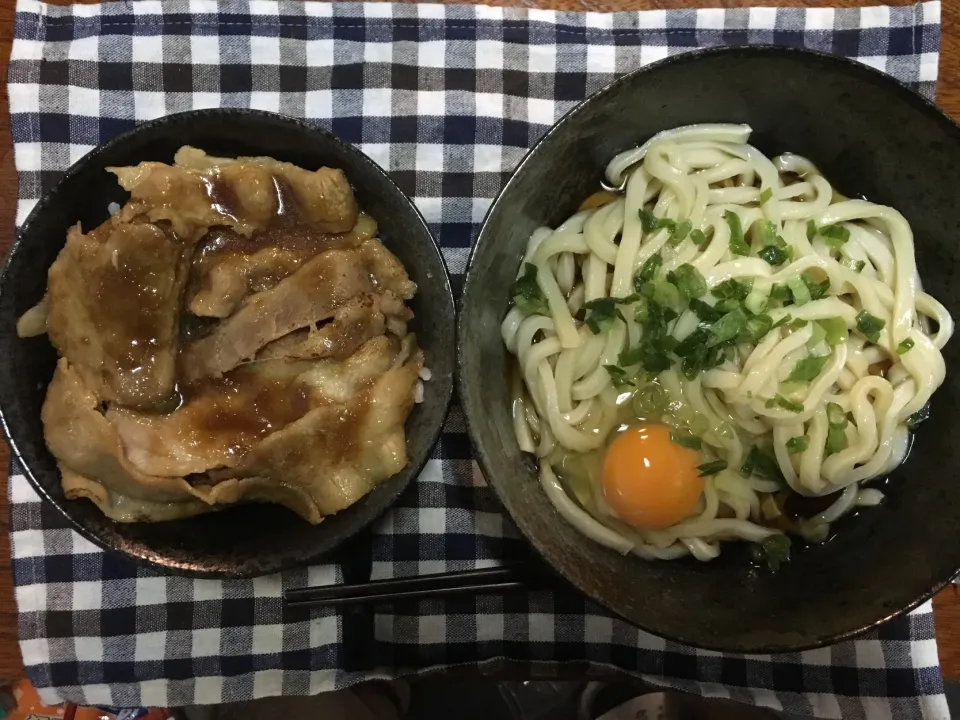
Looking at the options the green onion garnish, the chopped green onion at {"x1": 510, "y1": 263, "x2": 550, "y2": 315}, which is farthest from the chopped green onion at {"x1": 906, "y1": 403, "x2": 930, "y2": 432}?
the chopped green onion at {"x1": 510, "y1": 263, "x2": 550, "y2": 315}

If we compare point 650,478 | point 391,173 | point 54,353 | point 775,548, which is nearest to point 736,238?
point 650,478

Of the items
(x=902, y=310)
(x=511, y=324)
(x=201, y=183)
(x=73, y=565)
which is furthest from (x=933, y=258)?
(x=73, y=565)

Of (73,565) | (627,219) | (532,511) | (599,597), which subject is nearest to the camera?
(599,597)

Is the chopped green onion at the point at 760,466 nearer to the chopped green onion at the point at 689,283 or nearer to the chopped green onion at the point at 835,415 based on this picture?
the chopped green onion at the point at 835,415

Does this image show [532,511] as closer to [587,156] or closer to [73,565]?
[587,156]

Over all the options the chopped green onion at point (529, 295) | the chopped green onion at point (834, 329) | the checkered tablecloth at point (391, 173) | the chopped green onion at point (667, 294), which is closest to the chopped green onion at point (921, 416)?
the chopped green onion at point (834, 329)

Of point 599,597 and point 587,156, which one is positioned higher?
point 587,156
